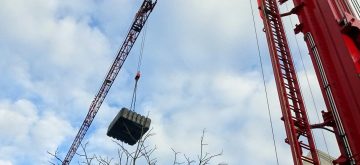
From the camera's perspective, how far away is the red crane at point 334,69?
9359 millimetres

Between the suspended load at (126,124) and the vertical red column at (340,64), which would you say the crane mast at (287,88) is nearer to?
the vertical red column at (340,64)

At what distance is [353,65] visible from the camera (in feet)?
31.0

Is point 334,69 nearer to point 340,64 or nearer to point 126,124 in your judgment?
point 340,64

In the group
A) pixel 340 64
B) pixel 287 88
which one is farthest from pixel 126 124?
Result: pixel 340 64

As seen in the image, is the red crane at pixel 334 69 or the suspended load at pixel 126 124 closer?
the red crane at pixel 334 69

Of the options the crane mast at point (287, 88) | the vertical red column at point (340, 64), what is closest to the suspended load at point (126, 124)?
the crane mast at point (287, 88)

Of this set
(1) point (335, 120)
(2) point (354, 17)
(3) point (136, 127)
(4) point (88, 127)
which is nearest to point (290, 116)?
(1) point (335, 120)

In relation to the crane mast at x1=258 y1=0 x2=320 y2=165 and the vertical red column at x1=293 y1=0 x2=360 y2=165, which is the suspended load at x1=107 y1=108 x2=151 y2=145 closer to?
the crane mast at x1=258 y1=0 x2=320 y2=165

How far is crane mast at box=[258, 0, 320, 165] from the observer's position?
40.8ft

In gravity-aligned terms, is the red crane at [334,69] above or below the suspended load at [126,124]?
below

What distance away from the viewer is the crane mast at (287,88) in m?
12.4

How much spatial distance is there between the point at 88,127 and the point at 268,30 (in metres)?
48.7

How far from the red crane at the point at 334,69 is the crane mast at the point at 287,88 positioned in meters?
0.03

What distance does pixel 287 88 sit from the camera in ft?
47.8
